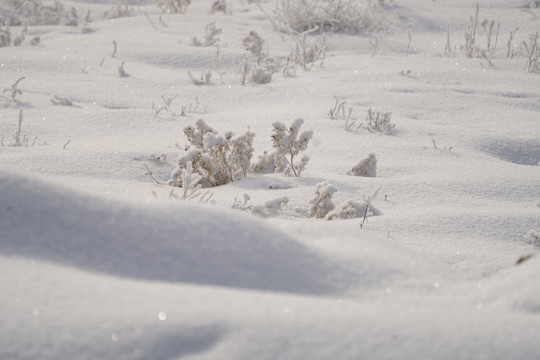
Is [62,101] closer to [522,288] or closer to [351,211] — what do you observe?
[351,211]

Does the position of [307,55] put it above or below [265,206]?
above

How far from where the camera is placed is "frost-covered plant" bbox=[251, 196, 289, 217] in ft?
7.07

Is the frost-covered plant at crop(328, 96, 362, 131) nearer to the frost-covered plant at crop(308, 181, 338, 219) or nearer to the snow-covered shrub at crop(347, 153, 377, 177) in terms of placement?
the snow-covered shrub at crop(347, 153, 377, 177)

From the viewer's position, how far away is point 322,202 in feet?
7.64

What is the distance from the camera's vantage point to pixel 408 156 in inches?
123

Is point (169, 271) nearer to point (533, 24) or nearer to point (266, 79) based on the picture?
point (266, 79)

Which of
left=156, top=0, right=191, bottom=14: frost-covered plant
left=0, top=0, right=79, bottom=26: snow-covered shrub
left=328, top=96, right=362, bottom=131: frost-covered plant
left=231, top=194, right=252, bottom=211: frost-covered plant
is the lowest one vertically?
left=231, top=194, right=252, bottom=211: frost-covered plant

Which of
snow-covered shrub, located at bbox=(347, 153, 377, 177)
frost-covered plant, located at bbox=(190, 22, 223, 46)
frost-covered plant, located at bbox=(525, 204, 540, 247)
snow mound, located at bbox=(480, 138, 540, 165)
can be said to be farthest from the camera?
frost-covered plant, located at bbox=(190, 22, 223, 46)

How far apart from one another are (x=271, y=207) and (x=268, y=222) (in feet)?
3.21

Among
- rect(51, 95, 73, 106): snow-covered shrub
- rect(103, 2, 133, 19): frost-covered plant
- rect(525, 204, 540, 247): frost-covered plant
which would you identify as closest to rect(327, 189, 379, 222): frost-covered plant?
rect(525, 204, 540, 247): frost-covered plant

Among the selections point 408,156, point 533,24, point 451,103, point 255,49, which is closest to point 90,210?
point 408,156

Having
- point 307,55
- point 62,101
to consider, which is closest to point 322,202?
point 62,101

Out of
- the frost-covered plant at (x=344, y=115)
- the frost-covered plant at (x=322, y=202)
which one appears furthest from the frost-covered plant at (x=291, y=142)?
the frost-covered plant at (x=344, y=115)

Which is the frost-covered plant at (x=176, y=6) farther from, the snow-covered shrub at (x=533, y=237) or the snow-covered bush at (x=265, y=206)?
the snow-covered shrub at (x=533, y=237)
